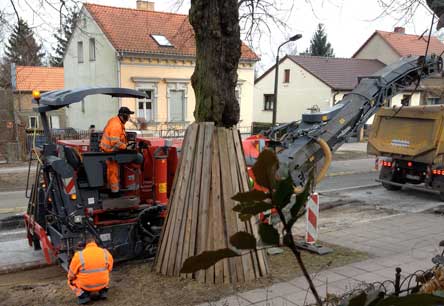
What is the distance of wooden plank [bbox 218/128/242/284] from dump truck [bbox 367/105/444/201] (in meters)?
7.13

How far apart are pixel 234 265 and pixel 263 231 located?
523cm

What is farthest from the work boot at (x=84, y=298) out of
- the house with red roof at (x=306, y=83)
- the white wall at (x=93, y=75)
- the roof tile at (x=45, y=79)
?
the roof tile at (x=45, y=79)

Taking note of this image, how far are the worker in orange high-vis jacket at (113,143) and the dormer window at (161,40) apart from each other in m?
21.6

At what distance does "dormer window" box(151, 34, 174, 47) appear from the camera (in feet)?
91.6

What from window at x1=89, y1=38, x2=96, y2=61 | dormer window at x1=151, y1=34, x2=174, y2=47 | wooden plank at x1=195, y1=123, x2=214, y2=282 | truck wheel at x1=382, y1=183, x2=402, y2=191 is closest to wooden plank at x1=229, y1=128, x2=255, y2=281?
wooden plank at x1=195, y1=123, x2=214, y2=282

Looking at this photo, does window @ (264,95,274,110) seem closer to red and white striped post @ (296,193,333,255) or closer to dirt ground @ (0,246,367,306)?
red and white striped post @ (296,193,333,255)

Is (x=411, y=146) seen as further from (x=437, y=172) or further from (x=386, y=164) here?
(x=386, y=164)

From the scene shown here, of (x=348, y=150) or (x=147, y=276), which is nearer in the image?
(x=147, y=276)

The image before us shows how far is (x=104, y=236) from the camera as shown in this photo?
22.9 ft

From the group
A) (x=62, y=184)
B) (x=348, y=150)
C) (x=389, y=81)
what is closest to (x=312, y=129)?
(x=389, y=81)

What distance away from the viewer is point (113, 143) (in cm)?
703

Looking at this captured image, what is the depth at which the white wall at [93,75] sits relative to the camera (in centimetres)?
2702

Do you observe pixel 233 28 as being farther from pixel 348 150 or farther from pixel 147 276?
pixel 348 150

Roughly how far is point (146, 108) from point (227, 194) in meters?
21.7
